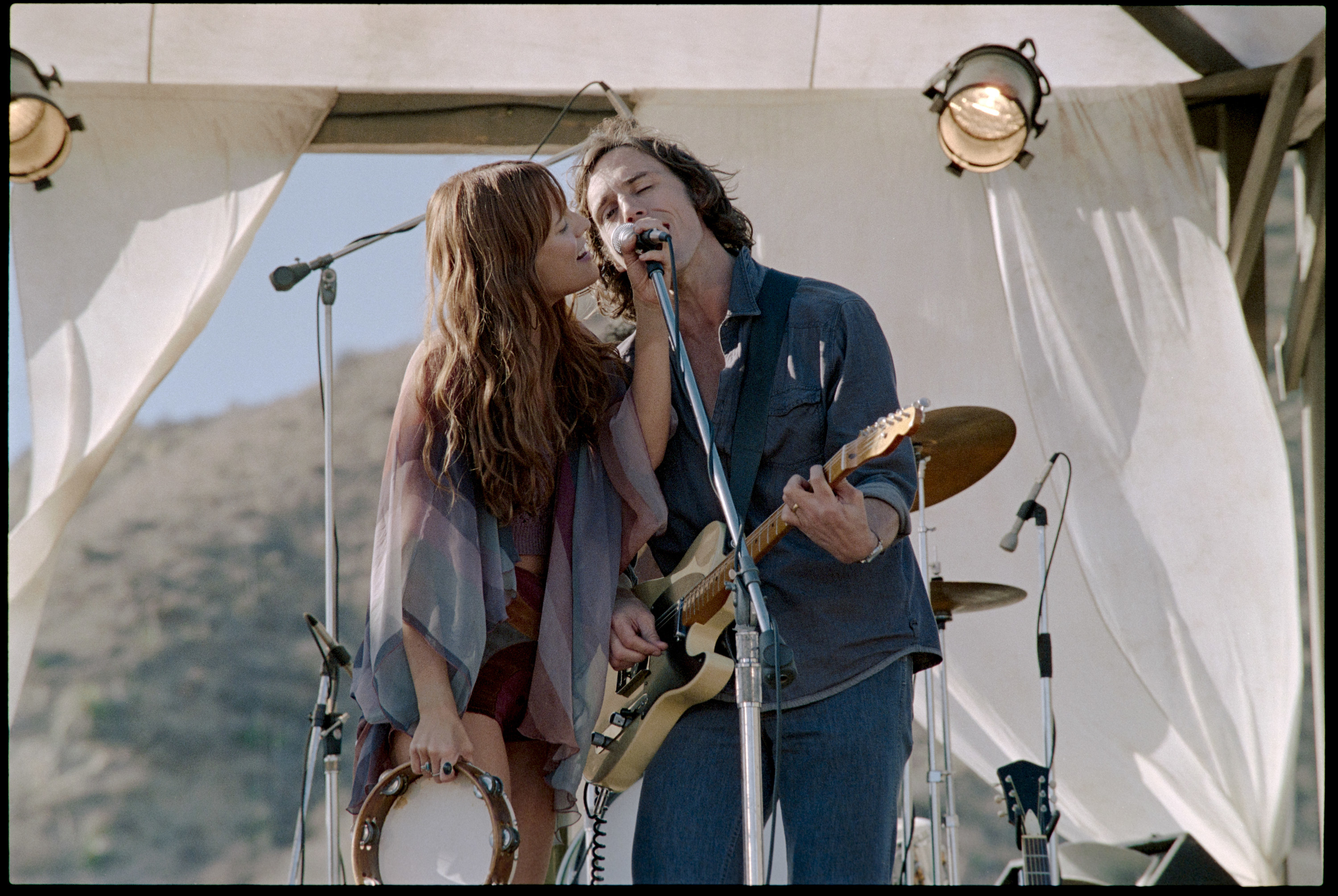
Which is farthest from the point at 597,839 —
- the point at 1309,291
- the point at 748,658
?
the point at 1309,291

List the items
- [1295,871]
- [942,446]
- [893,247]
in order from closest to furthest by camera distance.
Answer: [942,446] → [1295,871] → [893,247]

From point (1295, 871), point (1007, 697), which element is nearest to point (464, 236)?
point (1007, 697)

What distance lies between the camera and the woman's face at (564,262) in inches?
83.1

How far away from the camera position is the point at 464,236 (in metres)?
2.11

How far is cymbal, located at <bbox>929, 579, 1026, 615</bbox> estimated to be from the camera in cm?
335

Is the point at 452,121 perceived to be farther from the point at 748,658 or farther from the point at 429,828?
the point at 748,658

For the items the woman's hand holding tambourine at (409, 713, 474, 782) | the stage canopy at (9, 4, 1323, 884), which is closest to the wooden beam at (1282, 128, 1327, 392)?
the stage canopy at (9, 4, 1323, 884)

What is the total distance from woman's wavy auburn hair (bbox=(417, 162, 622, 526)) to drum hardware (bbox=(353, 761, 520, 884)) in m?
0.44

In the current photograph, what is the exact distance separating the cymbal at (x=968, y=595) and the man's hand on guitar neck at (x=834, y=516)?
1595 millimetres

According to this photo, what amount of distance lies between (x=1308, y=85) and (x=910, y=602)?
3.39m

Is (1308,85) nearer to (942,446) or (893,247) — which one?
(893,247)

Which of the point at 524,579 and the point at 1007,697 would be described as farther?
the point at 1007,697

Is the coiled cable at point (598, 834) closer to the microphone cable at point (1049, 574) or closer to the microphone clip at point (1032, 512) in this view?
the microphone cable at point (1049, 574)

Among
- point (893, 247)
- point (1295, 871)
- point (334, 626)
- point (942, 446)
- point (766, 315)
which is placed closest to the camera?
point (766, 315)
